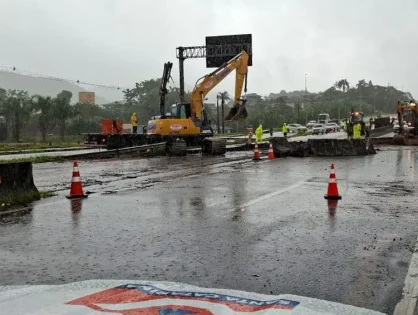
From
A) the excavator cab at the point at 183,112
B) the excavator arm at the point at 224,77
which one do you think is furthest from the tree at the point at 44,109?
the excavator arm at the point at 224,77

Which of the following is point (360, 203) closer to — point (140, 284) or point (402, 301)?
point (402, 301)

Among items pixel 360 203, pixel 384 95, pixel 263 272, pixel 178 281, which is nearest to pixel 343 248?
pixel 263 272

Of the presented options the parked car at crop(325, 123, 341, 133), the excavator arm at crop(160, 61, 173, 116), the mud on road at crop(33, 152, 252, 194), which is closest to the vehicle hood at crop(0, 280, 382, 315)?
the mud on road at crop(33, 152, 252, 194)

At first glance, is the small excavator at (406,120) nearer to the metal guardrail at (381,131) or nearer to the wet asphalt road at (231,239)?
the metal guardrail at (381,131)

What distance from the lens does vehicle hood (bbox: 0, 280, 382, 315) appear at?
3.90m

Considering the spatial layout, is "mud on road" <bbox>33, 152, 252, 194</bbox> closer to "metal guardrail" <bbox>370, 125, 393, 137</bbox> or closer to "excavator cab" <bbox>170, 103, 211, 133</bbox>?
"excavator cab" <bbox>170, 103, 211, 133</bbox>

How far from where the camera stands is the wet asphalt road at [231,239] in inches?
201

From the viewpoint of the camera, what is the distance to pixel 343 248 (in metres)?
6.31

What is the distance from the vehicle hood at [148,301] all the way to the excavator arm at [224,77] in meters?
23.1

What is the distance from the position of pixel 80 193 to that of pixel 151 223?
373 cm

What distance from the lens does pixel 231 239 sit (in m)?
6.82

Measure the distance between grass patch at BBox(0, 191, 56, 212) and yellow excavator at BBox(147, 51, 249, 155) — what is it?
1518 cm

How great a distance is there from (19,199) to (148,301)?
729 centimetres

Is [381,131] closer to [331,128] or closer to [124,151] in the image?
[331,128]
